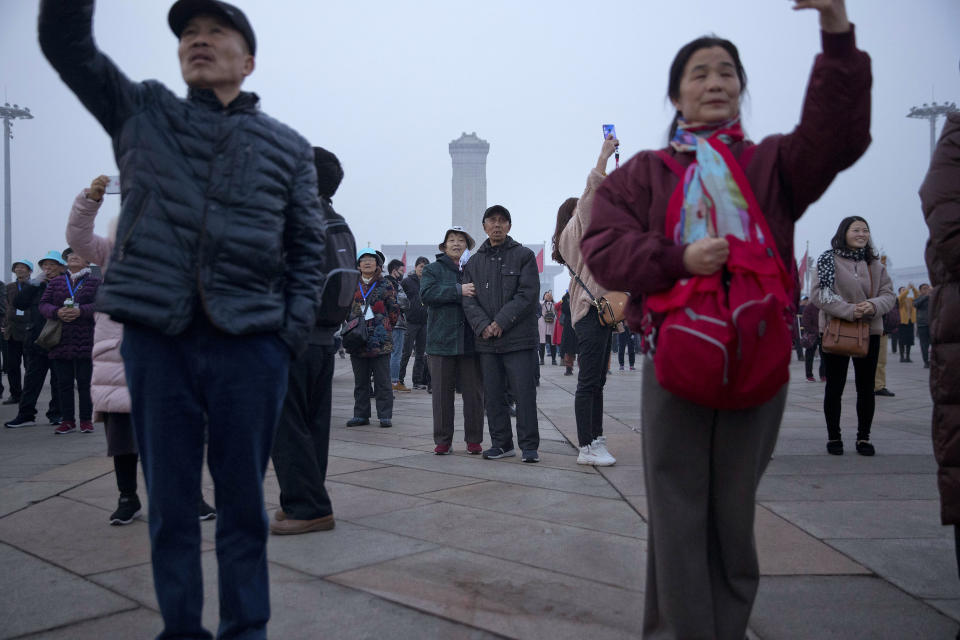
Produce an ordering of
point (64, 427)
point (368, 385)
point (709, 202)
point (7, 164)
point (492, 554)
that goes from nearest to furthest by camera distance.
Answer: point (709, 202)
point (492, 554)
point (64, 427)
point (368, 385)
point (7, 164)

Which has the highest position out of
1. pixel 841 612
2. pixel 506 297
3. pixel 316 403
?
pixel 506 297

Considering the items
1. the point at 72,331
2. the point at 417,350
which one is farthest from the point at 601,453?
the point at 417,350

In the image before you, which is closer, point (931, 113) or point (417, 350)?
point (417, 350)

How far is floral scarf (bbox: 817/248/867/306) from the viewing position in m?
6.45

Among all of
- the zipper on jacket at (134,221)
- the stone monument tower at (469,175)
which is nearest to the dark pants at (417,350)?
the zipper on jacket at (134,221)

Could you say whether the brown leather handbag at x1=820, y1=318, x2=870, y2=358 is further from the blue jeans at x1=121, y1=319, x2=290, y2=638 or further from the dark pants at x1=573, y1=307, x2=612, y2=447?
the blue jeans at x1=121, y1=319, x2=290, y2=638

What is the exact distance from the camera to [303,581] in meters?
3.26

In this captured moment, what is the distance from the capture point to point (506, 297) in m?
6.51

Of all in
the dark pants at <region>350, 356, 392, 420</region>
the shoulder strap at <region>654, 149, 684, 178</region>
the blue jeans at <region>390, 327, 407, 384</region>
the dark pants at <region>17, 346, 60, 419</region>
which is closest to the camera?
the shoulder strap at <region>654, 149, 684, 178</region>

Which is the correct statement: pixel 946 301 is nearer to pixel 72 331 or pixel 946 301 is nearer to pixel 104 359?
pixel 104 359

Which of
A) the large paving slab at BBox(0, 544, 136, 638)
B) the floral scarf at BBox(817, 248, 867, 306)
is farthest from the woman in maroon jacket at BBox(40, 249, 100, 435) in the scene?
the floral scarf at BBox(817, 248, 867, 306)

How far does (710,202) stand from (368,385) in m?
7.11

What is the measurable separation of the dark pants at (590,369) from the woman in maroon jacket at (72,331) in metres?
4.81

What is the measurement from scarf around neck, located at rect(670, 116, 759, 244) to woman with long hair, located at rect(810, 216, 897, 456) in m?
4.74
